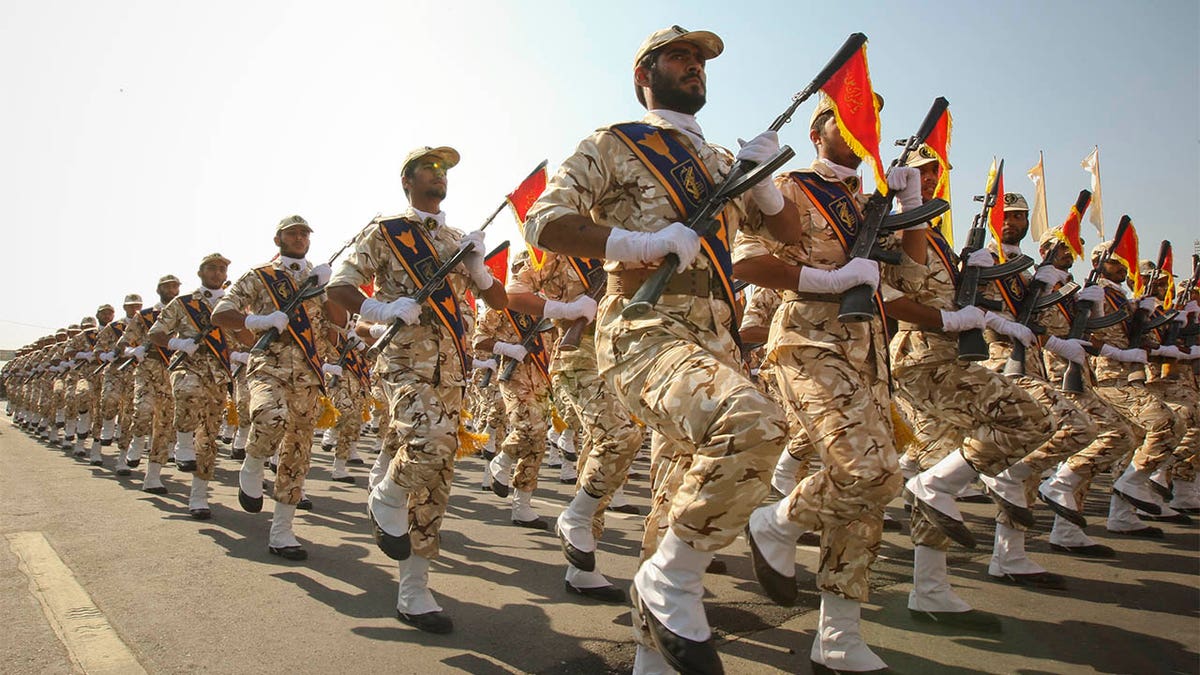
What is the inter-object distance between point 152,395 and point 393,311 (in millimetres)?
8090

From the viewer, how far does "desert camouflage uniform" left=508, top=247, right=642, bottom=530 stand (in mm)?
5125

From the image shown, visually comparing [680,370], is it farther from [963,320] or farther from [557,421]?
[557,421]

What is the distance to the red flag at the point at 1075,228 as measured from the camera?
7.65m

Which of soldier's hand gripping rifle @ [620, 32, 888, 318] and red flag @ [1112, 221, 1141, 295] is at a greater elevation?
red flag @ [1112, 221, 1141, 295]

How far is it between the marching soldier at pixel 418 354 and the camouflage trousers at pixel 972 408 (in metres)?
2.83

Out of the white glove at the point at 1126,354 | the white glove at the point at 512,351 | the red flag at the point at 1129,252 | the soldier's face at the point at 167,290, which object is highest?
the red flag at the point at 1129,252

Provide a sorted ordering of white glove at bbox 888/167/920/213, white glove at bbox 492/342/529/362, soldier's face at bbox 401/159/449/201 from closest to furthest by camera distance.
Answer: white glove at bbox 888/167/920/213 < soldier's face at bbox 401/159/449/201 < white glove at bbox 492/342/529/362

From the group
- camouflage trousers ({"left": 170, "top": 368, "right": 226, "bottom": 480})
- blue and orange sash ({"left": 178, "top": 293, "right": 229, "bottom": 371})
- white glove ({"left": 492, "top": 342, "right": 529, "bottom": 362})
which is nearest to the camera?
white glove ({"left": 492, "top": 342, "right": 529, "bottom": 362})

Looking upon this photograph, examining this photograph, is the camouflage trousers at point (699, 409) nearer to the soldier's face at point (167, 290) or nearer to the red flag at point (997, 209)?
the red flag at point (997, 209)

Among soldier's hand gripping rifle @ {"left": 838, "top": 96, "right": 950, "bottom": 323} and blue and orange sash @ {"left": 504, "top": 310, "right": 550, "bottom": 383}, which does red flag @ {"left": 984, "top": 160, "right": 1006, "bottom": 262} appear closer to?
soldier's hand gripping rifle @ {"left": 838, "top": 96, "right": 950, "bottom": 323}

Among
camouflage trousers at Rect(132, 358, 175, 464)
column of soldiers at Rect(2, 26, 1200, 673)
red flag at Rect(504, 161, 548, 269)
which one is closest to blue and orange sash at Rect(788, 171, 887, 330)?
column of soldiers at Rect(2, 26, 1200, 673)

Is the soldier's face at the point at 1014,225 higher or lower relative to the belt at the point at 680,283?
higher

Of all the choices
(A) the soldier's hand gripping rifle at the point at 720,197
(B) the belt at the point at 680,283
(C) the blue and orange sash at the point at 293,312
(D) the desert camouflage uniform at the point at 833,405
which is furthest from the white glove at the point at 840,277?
(C) the blue and orange sash at the point at 293,312

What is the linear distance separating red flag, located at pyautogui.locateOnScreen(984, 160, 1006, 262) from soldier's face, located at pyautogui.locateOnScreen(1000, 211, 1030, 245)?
0.41 feet
